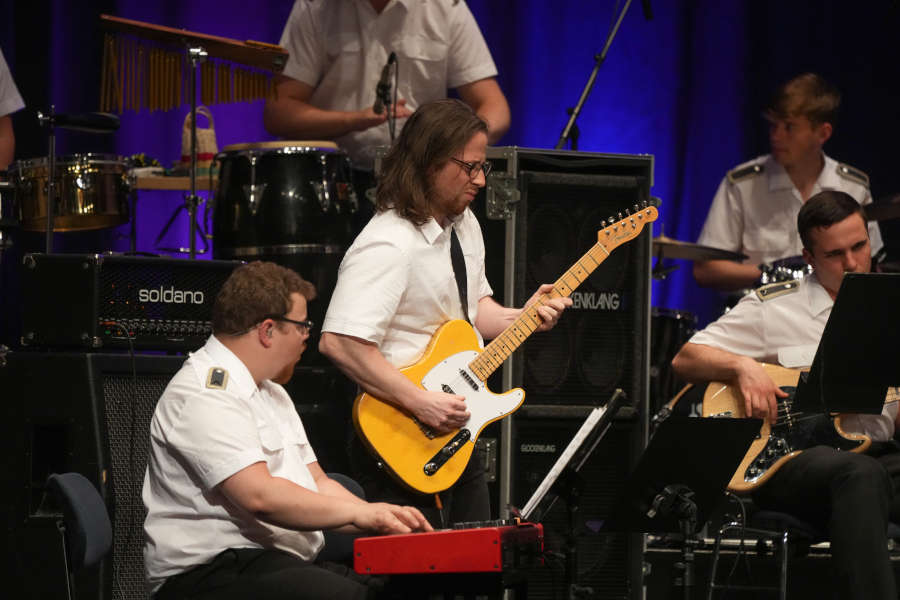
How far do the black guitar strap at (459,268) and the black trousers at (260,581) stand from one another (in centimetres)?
118

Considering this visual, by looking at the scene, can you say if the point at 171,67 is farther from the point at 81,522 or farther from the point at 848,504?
the point at 848,504

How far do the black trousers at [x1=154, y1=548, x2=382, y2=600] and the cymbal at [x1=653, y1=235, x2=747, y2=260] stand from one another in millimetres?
3663

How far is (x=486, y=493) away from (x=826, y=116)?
152 inches

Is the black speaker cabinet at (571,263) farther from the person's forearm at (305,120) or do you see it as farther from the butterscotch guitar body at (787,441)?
the person's forearm at (305,120)

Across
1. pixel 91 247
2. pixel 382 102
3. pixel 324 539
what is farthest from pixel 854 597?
pixel 91 247

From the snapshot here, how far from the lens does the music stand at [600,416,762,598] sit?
4.11 m

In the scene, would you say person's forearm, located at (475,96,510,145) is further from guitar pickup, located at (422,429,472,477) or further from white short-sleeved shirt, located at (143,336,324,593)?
white short-sleeved shirt, located at (143,336,324,593)

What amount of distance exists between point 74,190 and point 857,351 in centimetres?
384

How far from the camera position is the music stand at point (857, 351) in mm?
4348

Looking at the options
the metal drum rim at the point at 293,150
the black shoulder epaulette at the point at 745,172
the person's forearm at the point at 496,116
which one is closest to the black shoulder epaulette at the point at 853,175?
the black shoulder epaulette at the point at 745,172

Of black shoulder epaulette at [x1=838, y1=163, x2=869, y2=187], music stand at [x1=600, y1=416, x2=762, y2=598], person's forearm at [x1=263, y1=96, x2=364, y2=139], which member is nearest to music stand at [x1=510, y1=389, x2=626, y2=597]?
music stand at [x1=600, y1=416, x2=762, y2=598]

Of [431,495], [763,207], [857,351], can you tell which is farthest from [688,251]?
[431,495]

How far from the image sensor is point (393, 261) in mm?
4188

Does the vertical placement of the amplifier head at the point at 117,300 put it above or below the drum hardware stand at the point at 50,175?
below
